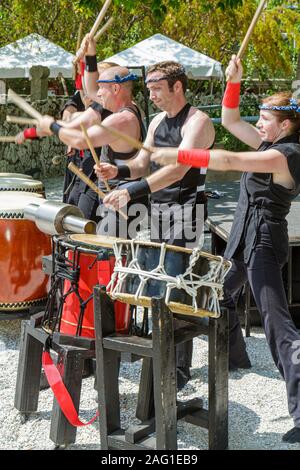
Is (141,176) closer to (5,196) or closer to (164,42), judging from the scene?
(5,196)

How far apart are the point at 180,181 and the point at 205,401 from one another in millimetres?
1168

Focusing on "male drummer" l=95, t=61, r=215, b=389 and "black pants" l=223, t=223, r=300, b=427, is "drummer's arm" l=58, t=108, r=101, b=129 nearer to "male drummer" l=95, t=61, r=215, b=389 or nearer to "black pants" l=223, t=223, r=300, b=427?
"male drummer" l=95, t=61, r=215, b=389

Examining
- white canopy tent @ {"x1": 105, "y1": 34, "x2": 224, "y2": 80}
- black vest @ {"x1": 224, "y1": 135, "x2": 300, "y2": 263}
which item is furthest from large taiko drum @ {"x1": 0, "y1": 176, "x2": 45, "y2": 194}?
white canopy tent @ {"x1": 105, "y1": 34, "x2": 224, "y2": 80}

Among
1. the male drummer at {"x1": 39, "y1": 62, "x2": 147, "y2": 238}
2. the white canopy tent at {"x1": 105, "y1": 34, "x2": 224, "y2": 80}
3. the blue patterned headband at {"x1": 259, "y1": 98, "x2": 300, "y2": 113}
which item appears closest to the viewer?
the blue patterned headband at {"x1": 259, "y1": 98, "x2": 300, "y2": 113}

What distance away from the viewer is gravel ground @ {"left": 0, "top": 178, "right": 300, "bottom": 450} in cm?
330

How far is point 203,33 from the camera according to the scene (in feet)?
55.9

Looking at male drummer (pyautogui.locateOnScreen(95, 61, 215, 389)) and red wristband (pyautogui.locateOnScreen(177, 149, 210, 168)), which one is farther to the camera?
male drummer (pyautogui.locateOnScreen(95, 61, 215, 389))

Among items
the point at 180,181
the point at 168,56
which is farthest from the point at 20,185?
the point at 168,56

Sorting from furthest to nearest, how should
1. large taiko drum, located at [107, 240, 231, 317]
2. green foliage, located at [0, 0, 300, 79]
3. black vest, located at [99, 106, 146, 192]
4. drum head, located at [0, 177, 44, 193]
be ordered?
green foliage, located at [0, 0, 300, 79] < drum head, located at [0, 177, 44, 193] < black vest, located at [99, 106, 146, 192] < large taiko drum, located at [107, 240, 231, 317]

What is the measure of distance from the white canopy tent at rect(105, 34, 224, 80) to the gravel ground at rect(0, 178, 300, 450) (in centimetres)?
958

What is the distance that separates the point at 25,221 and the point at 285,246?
1.70 metres

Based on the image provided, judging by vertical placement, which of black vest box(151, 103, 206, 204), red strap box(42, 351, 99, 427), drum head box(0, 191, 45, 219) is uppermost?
black vest box(151, 103, 206, 204)

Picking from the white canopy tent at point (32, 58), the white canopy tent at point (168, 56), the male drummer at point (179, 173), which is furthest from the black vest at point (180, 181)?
the white canopy tent at point (32, 58)
